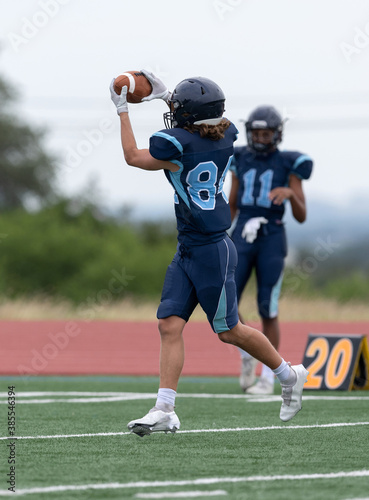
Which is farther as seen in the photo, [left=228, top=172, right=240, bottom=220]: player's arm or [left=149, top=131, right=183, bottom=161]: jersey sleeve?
[left=228, top=172, right=240, bottom=220]: player's arm

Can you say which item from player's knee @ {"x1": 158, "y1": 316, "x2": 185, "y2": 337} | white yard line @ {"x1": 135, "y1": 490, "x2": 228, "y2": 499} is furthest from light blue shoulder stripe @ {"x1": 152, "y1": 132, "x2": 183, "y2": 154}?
white yard line @ {"x1": 135, "y1": 490, "x2": 228, "y2": 499}

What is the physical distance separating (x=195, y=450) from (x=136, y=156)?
56.9 inches

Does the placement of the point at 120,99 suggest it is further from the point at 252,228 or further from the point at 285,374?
the point at 252,228

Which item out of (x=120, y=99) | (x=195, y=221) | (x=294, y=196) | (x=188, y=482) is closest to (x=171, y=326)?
(x=195, y=221)

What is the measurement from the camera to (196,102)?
5152 millimetres

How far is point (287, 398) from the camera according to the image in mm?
5410

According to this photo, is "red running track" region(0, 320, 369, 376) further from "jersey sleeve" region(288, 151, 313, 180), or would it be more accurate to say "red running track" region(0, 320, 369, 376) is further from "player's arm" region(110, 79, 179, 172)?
"player's arm" region(110, 79, 179, 172)

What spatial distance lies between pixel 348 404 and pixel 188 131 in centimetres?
259

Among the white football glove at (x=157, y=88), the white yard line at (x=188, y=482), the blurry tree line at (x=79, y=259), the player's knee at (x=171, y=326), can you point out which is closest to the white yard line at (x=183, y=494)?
the white yard line at (x=188, y=482)

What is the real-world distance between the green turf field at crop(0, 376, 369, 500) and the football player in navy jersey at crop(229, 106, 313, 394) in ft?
2.73

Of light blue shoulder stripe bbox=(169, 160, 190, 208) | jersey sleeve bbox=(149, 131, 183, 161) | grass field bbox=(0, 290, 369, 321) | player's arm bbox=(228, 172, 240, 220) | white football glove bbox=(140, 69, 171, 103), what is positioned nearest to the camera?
jersey sleeve bbox=(149, 131, 183, 161)

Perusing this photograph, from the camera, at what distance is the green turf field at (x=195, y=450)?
3.63 m

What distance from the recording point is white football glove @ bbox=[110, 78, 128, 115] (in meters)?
5.22

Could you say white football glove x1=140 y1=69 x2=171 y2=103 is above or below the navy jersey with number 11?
above
